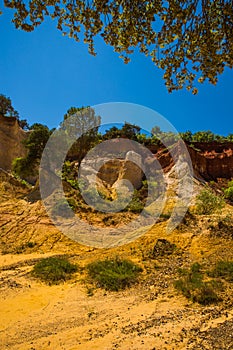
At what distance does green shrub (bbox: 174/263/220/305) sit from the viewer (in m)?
6.27

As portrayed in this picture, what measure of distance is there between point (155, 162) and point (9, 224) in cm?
2216

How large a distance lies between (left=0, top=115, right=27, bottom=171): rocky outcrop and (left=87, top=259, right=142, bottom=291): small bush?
2144 centimetres

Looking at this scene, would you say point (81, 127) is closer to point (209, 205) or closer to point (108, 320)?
point (209, 205)

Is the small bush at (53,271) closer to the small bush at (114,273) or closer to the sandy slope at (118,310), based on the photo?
Answer: the sandy slope at (118,310)

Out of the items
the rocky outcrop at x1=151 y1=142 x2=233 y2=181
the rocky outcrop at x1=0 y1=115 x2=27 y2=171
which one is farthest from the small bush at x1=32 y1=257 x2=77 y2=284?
the rocky outcrop at x1=151 y1=142 x2=233 y2=181

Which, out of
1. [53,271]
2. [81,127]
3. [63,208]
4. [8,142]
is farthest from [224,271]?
[8,142]

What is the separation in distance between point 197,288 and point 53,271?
477 cm

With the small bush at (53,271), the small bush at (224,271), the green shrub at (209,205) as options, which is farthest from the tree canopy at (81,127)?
the small bush at (224,271)

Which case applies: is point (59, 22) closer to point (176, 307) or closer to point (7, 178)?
point (176, 307)

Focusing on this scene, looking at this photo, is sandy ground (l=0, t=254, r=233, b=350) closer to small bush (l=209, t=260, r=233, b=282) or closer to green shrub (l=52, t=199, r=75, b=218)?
small bush (l=209, t=260, r=233, b=282)

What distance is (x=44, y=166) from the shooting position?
2198 centimetres

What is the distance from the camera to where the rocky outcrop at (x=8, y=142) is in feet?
91.1

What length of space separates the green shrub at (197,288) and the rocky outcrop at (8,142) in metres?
24.1

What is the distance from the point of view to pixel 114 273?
845 centimetres
